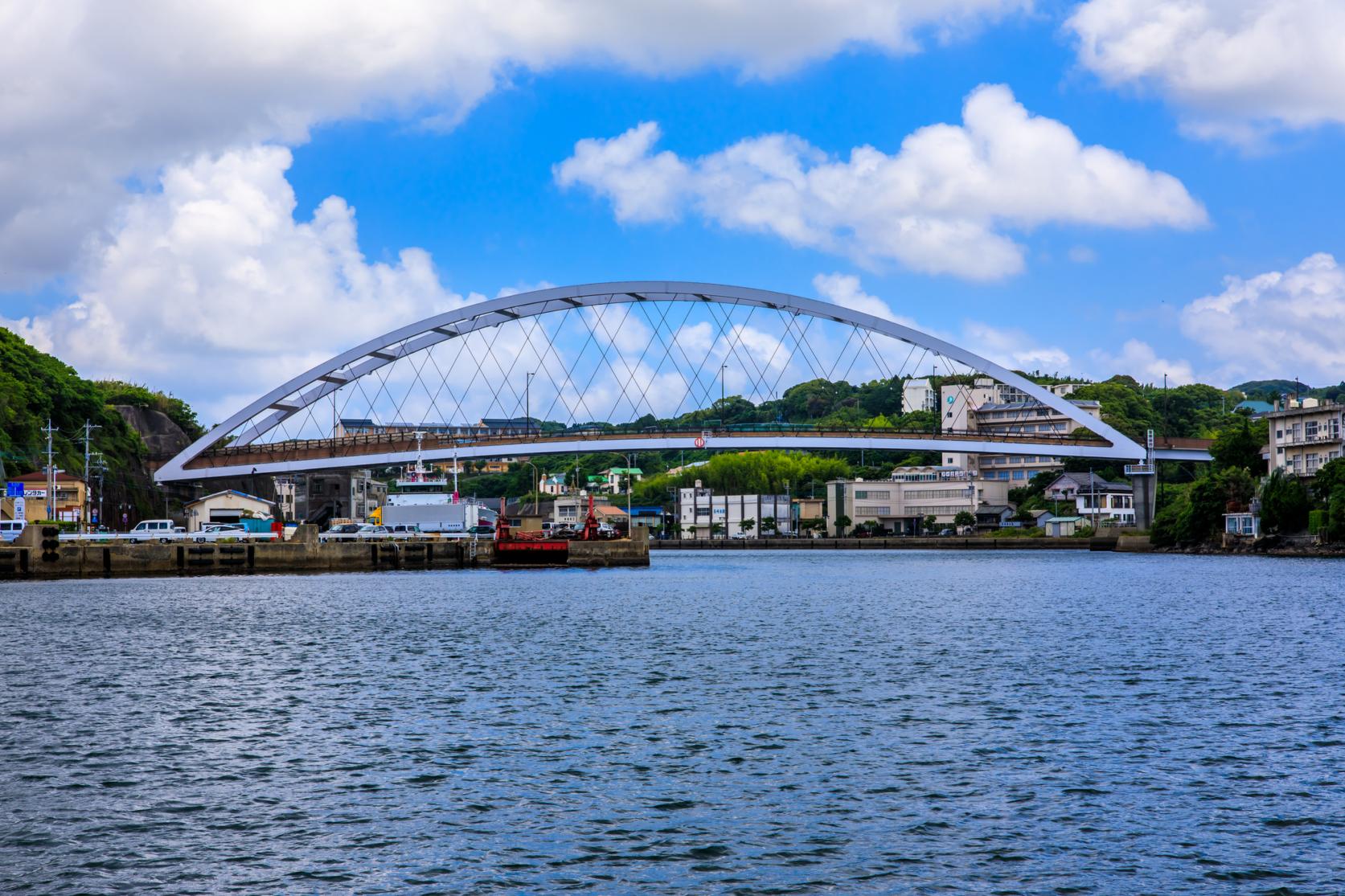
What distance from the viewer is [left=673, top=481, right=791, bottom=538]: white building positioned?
156500mm

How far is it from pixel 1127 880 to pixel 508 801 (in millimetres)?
6811

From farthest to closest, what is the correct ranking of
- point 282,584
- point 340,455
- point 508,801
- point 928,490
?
point 928,490, point 340,455, point 282,584, point 508,801

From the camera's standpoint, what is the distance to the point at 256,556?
67000 mm

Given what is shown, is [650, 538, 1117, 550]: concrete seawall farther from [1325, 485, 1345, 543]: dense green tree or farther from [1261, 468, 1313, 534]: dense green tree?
[1325, 485, 1345, 543]: dense green tree

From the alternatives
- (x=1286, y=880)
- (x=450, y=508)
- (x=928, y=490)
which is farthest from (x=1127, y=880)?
(x=928, y=490)

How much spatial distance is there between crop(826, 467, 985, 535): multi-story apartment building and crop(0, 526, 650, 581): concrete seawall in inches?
2625

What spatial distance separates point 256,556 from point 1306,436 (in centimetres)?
6653

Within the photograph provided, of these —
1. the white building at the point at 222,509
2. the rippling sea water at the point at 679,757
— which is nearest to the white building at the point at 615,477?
the white building at the point at 222,509

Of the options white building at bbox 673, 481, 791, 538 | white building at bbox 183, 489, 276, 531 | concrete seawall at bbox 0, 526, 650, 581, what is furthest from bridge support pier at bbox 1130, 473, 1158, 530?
white building at bbox 183, 489, 276, 531

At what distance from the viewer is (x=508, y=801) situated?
15.0 metres

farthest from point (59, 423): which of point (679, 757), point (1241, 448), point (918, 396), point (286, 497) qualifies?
point (918, 396)

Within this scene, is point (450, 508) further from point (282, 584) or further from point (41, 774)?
point (41, 774)

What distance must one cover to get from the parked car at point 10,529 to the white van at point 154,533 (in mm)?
5163

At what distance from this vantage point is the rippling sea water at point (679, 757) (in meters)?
12.3
